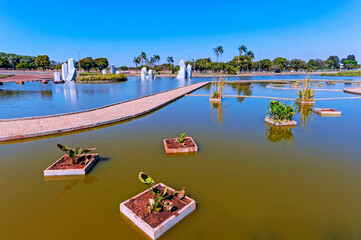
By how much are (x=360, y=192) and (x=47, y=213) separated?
23.9 ft

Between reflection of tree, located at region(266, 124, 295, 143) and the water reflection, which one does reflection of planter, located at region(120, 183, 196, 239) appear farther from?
reflection of tree, located at region(266, 124, 295, 143)

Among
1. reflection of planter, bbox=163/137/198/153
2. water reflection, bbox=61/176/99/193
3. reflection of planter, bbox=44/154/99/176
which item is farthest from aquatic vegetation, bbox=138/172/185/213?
reflection of planter, bbox=163/137/198/153

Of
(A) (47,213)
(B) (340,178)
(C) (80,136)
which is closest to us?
(A) (47,213)

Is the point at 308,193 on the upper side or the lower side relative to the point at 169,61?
lower

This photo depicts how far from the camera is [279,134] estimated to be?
32.2ft

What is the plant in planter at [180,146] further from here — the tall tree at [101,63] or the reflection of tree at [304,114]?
the tall tree at [101,63]

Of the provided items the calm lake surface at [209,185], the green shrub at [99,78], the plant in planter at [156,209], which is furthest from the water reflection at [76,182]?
the green shrub at [99,78]

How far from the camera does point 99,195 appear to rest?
16.8 feet

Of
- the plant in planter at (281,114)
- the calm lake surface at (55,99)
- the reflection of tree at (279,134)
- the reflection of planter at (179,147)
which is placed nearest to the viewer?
the reflection of planter at (179,147)

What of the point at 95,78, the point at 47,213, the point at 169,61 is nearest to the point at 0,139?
the point at 47,213

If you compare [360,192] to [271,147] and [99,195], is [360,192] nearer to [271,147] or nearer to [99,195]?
[271,147]

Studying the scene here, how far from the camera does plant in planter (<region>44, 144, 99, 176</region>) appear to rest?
5.95 metres

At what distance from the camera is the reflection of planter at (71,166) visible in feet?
19.5

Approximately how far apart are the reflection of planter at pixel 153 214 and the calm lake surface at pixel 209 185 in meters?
0.14
